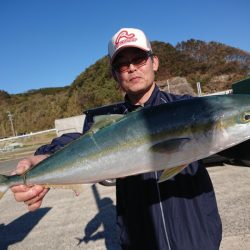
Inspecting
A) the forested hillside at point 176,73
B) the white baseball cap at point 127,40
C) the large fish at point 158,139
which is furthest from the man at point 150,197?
the forested hillside at point 176,73

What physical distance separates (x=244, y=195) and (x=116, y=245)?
8.49ft

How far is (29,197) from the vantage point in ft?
8.59

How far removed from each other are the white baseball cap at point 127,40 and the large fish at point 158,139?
826 millimetres

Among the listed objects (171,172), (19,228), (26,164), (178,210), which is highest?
(26,164)

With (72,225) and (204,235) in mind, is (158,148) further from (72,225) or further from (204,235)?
(72,225)

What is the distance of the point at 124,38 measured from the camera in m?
3.06

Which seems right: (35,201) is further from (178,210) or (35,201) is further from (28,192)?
(178,210)

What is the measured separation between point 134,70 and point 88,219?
4.62m

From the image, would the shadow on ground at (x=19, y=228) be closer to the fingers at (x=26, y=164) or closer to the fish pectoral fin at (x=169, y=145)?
the fingers at (x=26, y=164)

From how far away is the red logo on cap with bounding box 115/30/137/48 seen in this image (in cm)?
304

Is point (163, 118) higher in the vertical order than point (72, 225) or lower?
higher

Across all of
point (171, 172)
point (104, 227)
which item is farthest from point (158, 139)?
point (104, 227)

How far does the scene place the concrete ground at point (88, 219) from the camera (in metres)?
5.63

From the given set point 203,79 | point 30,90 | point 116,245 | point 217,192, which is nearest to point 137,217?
point 116,245
